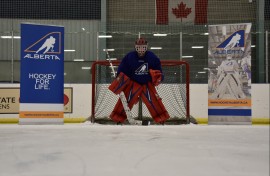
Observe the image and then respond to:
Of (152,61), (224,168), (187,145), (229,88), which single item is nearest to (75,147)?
(187,145)

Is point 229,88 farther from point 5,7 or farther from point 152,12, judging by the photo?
point 5,7

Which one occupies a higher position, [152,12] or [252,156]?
[152,12]

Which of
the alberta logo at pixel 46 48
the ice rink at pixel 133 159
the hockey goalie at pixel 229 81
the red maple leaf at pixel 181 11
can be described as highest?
the red maple leaf at pixel 181 11

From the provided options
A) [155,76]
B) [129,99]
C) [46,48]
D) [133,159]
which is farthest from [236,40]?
[133,159]

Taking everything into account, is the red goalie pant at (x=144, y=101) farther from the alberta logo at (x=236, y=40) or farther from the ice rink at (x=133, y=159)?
the ice rink at (x=133, y=159)

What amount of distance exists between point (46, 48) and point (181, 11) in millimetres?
3504

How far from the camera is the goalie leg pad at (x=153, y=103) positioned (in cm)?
505

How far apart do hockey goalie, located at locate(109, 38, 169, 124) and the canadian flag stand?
2.48m

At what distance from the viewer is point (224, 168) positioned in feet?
5.31

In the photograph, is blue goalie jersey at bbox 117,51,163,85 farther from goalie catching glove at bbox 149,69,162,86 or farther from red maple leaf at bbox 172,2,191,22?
red maple leaf at bbox 172,2,191,22

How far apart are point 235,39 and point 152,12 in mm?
4155

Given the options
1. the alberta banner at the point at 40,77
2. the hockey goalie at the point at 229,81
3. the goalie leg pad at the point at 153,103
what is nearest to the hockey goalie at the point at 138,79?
the goalie leg pad at the point at 153,103

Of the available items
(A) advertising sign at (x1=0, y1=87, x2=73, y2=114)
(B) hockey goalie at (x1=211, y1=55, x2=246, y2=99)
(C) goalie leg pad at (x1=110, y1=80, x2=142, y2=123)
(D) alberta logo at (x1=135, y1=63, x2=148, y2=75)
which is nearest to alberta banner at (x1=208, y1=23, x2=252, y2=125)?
(B) hockey goalie at (x1=211, y1=55, x2=246, y2=99)

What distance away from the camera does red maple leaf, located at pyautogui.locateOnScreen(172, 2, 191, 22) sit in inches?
286
